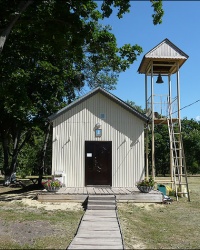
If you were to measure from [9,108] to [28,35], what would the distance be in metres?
9.05

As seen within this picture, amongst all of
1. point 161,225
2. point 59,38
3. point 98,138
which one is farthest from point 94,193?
point 59,38

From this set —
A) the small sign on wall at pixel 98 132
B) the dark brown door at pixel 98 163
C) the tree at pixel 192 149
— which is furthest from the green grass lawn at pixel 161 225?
the tree at pixel 192 149

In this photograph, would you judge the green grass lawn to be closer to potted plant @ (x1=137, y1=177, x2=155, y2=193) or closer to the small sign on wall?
potted plant @ (x1=137, y1=177, x2=155, y2=193)

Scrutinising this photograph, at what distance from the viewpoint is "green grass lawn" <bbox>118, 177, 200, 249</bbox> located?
27.3ft

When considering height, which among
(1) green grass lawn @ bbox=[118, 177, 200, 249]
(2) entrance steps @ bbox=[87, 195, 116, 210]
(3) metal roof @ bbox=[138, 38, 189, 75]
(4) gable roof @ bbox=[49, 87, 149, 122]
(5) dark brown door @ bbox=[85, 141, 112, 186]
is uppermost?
(3) metal roof @ bbox=[138, 38, 189, 75]

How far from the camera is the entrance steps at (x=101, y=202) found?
41.6 ft

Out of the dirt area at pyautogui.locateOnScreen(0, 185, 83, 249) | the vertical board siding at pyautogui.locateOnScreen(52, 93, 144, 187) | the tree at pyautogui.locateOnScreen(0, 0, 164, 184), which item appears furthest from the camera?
the vertical board siding at pyautogui.locateOnScreen(52, 93, 144, 187)

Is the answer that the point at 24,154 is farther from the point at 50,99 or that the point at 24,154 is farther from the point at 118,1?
the point at 118,1

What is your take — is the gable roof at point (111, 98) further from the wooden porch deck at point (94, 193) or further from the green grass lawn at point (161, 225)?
the green grass lawn at point (161, 225)

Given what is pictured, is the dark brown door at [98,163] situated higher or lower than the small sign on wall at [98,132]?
lower

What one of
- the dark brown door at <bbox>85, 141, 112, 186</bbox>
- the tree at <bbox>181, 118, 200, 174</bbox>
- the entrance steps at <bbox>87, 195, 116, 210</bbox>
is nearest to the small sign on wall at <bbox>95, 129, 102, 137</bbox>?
the dark brown door at <bbox>85, 141, 112, 186</bbox>

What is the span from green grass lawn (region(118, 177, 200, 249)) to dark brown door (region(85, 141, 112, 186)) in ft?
11.6

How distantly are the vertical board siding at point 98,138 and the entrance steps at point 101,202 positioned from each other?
11.7 ft

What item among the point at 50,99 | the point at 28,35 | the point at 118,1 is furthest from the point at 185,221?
the point at 50,99
